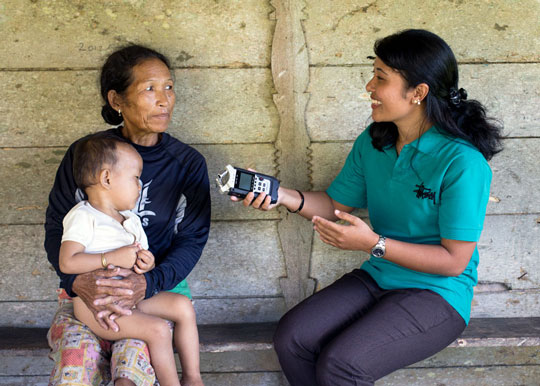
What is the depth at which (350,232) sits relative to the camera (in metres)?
1.80

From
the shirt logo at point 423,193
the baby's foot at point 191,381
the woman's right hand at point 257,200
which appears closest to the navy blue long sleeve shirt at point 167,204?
the woman's right hand at point 257,200

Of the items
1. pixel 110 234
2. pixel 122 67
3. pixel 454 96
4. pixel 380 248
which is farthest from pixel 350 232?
pixel 122 67

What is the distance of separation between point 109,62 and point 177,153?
452 millimetres

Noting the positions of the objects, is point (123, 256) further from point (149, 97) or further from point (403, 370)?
point (403, 370)

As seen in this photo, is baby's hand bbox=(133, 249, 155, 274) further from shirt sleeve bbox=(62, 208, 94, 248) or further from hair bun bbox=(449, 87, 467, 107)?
hair bun bbox=(449, 87, 467, 107)

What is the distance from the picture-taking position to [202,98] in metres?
2.37

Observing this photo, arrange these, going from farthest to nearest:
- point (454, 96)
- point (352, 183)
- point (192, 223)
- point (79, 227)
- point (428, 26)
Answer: point (428, 26)
point (352, 183)
point (192, 223)
point (454, 96)
point (79, 227)

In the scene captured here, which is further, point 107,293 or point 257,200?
point 257,200

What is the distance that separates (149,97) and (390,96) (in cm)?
92

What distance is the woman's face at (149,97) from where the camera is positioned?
199 centimetres

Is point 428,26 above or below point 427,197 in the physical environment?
above

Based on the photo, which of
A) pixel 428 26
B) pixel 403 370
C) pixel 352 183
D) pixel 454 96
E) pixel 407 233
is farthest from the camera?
pixel 403 370

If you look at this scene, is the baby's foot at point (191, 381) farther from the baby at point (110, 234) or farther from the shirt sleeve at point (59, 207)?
the shirt sleeve at point (59, 207)

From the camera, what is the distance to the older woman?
1.76 metres
